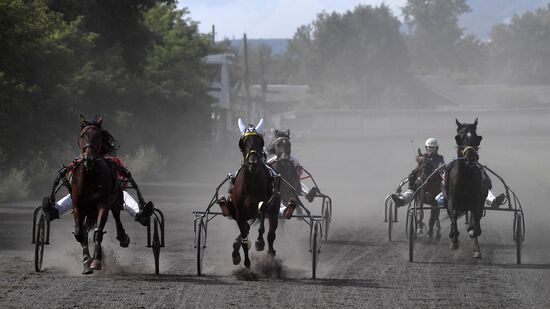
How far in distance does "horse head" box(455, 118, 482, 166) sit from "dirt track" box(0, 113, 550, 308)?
1401mm

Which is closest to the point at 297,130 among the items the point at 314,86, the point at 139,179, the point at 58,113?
the point at 314,86

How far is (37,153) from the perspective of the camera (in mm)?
34375

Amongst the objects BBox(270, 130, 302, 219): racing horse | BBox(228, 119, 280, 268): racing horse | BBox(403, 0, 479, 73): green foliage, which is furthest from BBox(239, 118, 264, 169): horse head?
BBox(403, 0, 479, 73): green foliage

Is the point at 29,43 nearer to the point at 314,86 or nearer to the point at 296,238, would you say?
the point at 296,238

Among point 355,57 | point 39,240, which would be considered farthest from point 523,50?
point 39,240

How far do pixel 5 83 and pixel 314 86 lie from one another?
75438mm

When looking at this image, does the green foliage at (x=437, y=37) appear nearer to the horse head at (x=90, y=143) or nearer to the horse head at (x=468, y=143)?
the horse head at (x=468, y=143)

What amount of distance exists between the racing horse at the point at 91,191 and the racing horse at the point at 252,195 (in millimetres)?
1503

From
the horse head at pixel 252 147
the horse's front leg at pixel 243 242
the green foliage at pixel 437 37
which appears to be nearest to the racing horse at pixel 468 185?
the horse head at pixel 252 147

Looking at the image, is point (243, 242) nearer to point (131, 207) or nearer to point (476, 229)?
Result: point (131, 207)

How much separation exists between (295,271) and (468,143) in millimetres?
3277

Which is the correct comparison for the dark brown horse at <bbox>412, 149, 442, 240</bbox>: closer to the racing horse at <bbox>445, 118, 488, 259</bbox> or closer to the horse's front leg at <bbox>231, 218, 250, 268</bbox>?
the racing horse at <bbox>445, 118, 488, 259</bbox>

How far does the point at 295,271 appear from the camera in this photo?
13.8m

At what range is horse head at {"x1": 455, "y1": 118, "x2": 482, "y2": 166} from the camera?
15039 millimetres
